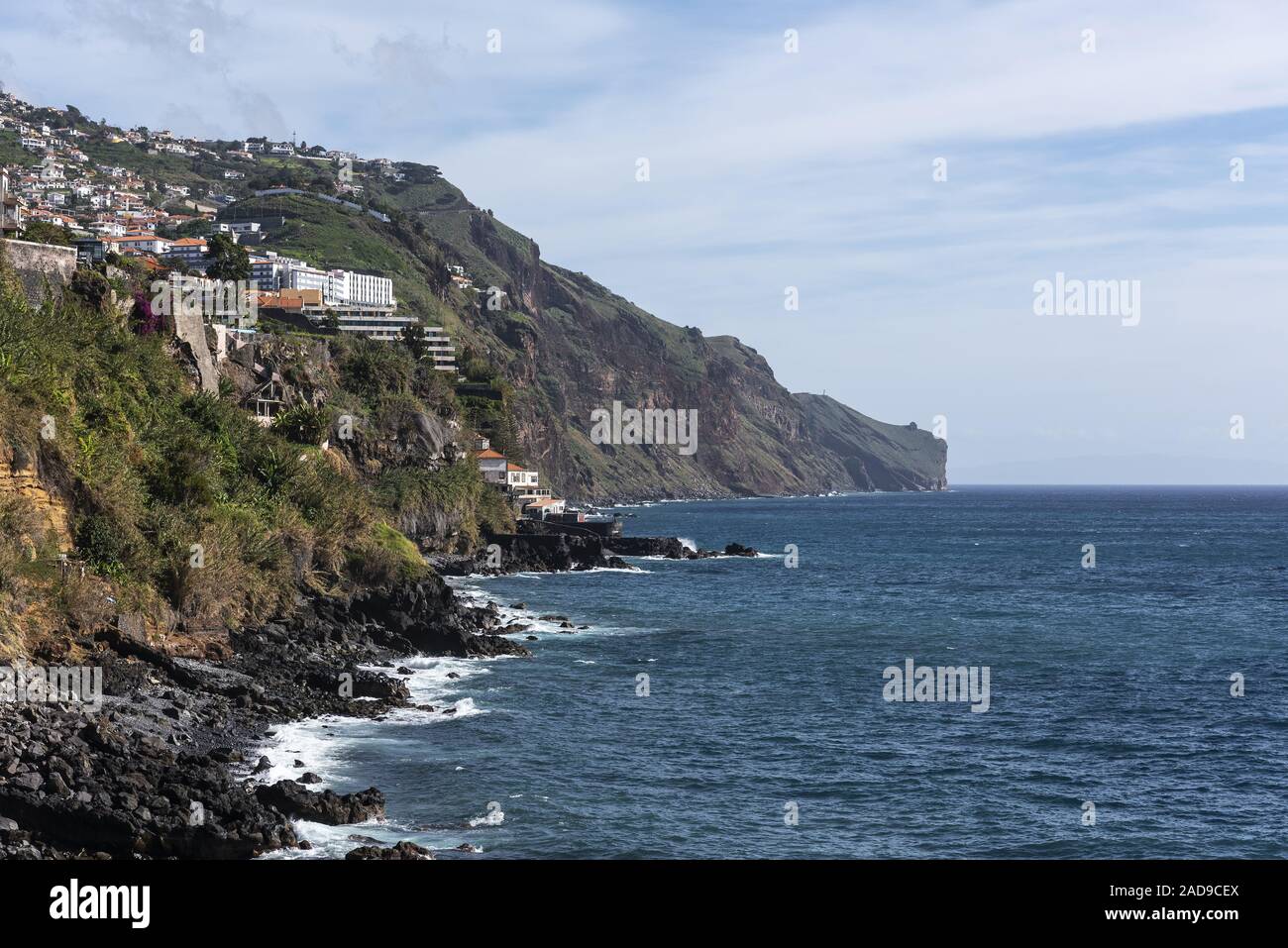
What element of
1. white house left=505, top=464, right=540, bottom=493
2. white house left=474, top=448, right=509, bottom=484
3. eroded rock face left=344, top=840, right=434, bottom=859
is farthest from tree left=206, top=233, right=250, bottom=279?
eroded rock face left=344, top=840, right=434, bottom=859

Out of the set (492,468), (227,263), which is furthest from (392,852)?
(227,263)

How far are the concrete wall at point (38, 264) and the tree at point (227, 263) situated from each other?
152 feet

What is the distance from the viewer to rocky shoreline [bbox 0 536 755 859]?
A: 83.1 feet

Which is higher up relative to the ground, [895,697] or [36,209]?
[36,209]

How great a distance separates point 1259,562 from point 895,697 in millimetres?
90246

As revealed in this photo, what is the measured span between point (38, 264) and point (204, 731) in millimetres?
39485

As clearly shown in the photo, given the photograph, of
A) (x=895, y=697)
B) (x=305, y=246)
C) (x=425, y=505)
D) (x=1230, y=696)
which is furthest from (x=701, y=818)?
(x=305, y=246)

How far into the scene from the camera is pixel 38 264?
2493 inches

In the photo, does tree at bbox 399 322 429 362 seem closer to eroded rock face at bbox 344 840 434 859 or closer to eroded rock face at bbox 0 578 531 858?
eroded rock face at bbox 0 578 531 858

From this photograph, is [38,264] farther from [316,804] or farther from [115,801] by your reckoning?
[316,804]

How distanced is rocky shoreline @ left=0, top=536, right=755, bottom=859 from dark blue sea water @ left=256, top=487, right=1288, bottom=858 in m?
1.69

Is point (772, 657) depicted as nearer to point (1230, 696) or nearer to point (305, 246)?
point (1230, 696)

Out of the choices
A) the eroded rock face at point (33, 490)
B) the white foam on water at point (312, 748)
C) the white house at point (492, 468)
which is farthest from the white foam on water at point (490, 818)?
the white house at point (492, 468)

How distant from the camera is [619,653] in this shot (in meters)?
58.7
